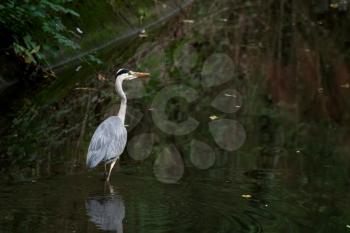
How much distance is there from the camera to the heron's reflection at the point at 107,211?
7.38m

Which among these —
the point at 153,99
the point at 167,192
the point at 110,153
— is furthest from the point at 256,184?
the point at 153,99

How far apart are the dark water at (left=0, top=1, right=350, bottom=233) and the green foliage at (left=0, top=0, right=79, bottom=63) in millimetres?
718

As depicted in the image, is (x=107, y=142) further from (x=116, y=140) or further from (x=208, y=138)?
(x=208, y=138)

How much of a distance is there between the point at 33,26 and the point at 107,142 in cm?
522

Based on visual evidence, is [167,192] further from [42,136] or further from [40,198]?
[42,136]

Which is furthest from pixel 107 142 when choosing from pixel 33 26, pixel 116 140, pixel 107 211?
pixel 33 26

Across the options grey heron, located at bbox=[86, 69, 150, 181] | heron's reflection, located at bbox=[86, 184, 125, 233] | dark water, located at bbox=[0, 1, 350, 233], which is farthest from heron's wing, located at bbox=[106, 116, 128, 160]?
heron's reflection, located at bbox=[86, 184, 125, 233]

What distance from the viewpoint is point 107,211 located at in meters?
7.81

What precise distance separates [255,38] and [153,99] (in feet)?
19.2

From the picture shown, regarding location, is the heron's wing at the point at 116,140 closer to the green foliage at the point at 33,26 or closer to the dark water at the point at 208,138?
the dark water at the point at 208,138

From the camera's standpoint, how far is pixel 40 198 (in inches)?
317

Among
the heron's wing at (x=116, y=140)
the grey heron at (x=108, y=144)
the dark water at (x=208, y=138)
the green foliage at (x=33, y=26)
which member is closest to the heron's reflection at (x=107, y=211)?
the dark water at (x=208, y=138)

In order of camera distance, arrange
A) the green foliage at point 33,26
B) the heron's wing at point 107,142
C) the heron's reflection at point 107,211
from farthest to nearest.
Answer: the green foliage at point 33,26 < the heron's wing at point 107,142 < the heron's reflection at point 107,211

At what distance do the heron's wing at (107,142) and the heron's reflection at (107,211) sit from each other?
1.47ft
